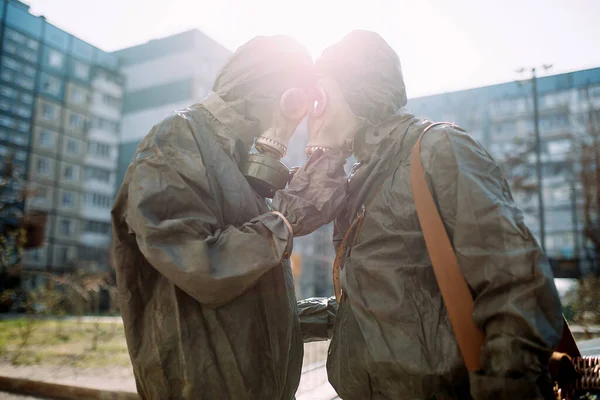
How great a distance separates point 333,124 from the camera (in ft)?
7.14

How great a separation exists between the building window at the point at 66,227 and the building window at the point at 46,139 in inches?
169

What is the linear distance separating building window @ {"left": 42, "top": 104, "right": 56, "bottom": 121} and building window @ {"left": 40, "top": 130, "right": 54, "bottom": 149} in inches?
28.3

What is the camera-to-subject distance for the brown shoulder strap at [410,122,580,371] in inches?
62.2

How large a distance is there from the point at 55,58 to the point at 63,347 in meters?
20.7

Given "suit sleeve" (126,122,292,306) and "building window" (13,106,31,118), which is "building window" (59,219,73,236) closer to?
"building window" (13,106,31,118)

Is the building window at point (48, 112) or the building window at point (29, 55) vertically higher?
the building window at point (29, 55)

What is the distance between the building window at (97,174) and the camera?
28009mm

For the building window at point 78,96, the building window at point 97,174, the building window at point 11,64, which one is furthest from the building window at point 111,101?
the building window at point 11,64

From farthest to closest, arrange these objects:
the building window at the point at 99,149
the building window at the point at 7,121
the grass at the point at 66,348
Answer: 1. the building window at the point at 99,149
2. the building window at the point at 7,121
3. the grass at the point at 66,348

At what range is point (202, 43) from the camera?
2817 centimetres

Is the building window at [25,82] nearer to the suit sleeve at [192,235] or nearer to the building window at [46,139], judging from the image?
the building window at [46,139]

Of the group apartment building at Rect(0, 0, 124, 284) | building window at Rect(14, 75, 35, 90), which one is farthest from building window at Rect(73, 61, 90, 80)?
building window at Rect(14, 75, 35, 90)

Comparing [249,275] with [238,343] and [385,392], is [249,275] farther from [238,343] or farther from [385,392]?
[385,392]

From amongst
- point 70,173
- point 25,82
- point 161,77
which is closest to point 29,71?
point 25,82
